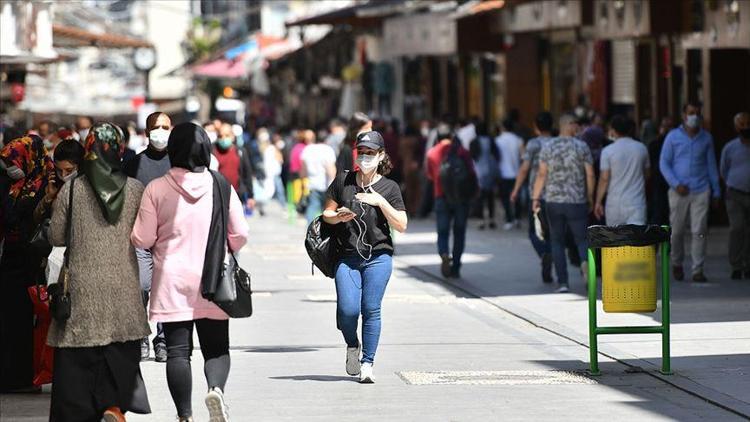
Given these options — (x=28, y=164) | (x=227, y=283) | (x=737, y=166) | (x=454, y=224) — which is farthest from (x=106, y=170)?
(x=454, y=224)

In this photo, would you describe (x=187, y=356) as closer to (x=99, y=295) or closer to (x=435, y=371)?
(x=99, y=295)

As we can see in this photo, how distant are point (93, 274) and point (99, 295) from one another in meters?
0.11

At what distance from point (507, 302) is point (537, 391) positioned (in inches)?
231

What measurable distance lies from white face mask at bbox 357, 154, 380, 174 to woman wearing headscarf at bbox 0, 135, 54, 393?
6.33 feet

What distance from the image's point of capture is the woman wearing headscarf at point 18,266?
36.9 ft

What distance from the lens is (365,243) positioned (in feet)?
38.0

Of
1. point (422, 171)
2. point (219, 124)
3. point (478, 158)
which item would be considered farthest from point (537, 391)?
point (422, 171)

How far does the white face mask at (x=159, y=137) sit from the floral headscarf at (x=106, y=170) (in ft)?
7.90

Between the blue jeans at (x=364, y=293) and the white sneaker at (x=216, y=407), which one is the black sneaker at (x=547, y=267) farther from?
the white sneaker at (x=216, y=407)

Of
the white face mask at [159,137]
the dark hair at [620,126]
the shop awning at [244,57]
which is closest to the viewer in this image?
the white face mask at [159,137]

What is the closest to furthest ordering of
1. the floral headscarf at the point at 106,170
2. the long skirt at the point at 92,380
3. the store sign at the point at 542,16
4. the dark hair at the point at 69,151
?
the floral headscarf at the point at 106,170, the long skirt at the point at 92,380, the dark hair at the point at 69,151, the store sign at the point at 542,16

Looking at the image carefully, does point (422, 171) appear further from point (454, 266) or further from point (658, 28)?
point (454, 266)

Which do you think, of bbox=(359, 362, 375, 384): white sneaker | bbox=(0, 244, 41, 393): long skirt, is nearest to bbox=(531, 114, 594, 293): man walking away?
bbox=(359, 362, 375, 384): white sneaker

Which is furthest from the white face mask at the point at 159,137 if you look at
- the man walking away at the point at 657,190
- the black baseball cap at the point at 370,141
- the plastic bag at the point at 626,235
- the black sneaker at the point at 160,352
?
the man walking away at the point at 657,190
